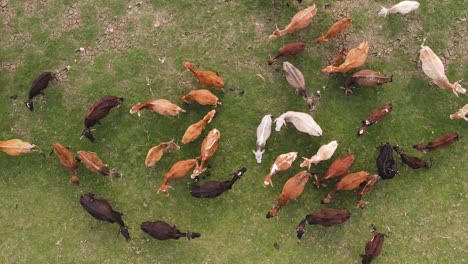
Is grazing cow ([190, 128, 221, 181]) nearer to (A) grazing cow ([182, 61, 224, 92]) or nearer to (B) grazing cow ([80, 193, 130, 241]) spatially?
(A) grazing cow ([182, 61, 224, 92])

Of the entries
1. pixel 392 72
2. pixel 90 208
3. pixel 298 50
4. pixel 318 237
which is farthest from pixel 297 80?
pixel 90 208

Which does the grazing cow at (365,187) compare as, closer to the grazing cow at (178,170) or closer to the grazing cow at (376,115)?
the grazing cow at (376,115)

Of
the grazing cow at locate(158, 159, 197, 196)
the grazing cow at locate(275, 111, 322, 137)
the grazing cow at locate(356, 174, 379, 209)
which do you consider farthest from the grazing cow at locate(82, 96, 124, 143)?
the grazing cow at locate(356, 174, 379, 209)

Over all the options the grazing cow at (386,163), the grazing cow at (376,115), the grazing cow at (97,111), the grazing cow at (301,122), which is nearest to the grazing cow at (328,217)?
the grazing cow at (386,163)

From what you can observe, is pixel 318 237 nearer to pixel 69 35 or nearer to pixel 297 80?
pixel 297 80

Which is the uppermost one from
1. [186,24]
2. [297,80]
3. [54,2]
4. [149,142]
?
[54,2]

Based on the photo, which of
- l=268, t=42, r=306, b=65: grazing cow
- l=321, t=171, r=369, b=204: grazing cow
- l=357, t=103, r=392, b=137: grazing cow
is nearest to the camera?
l=321, t=171, r=369, b=204: grazing cow
